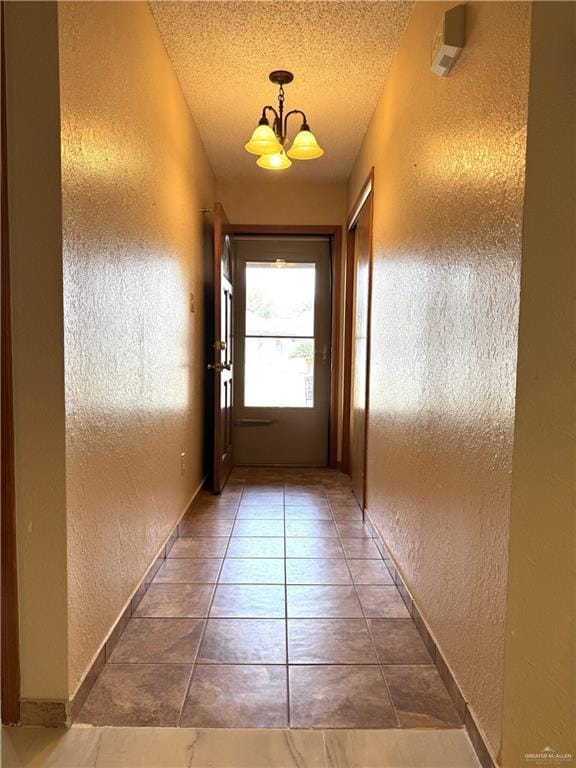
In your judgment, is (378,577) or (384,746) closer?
(384,746)

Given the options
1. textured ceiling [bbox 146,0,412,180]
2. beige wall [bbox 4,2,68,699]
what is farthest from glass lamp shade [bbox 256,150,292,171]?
beige wall [bbox 4,2,68,699]

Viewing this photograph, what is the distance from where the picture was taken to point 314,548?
2.65 metres

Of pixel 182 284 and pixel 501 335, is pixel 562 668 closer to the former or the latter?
pixel 501 335

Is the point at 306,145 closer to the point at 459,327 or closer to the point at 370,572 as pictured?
the point at 459,327

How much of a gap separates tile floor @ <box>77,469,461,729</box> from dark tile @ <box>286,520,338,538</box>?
0.02 meters

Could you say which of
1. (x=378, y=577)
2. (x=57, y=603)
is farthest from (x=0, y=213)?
(x=378, y=577)

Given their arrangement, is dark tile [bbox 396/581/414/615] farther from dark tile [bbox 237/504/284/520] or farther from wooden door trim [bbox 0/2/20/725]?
wooden door trim [bbox 0/2/20/725]

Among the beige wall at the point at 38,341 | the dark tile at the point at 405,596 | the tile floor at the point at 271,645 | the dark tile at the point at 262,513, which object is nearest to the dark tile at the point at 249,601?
the tile floor at the point at 271,645

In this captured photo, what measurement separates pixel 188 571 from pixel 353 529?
1.03 meters

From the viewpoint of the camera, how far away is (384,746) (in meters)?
1.32

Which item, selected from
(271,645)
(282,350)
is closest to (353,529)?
(271,645)

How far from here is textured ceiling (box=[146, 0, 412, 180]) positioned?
2.14m

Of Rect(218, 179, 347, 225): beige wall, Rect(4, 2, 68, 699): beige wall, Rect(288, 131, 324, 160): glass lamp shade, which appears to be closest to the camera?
Rect(4, 2, 68, 699): beige wall

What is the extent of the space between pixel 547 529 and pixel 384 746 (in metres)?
0.73
